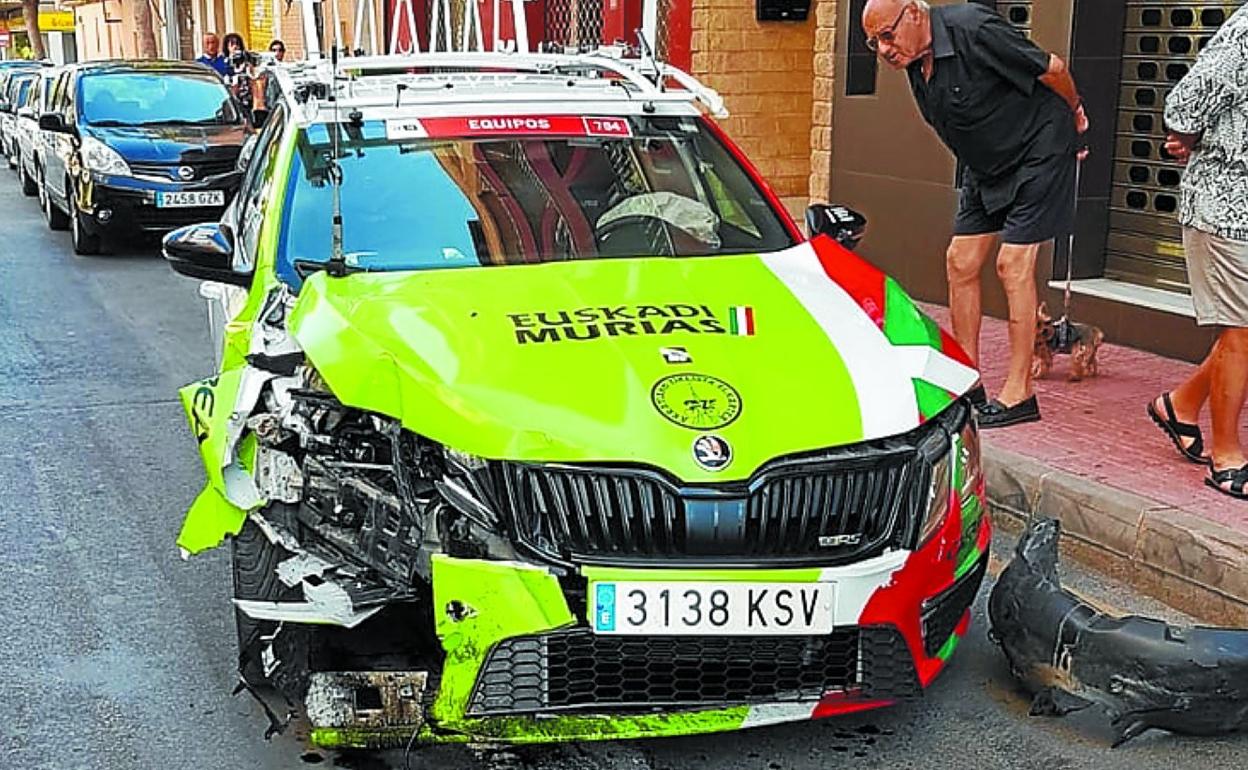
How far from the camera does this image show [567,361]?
379 centimetres

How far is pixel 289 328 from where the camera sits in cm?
411

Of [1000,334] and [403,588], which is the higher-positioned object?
[403,588]

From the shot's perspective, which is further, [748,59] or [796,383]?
[748,59]

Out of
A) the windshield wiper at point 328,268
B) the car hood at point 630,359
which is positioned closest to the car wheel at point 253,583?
the car hood at point 630,359

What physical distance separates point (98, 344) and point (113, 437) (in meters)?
2.63

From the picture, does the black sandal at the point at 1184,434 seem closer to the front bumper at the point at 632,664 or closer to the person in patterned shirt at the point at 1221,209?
the person in patterned shirt at the point at 1221,209

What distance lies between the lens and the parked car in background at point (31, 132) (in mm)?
17317

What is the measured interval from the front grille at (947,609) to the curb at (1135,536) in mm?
1184

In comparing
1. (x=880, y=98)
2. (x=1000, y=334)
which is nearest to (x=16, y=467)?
(x=1000, y=334)

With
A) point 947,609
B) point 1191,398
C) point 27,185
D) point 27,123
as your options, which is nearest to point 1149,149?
point 1191,398

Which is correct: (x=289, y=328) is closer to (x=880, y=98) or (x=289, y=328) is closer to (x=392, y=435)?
(x=392, y=435)

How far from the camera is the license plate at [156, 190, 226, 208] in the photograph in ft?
44.5

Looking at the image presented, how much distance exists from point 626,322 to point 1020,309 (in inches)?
126

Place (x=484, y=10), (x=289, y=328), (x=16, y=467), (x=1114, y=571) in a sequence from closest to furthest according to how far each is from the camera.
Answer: (x=289, y=328), (x=1114, y=571), (x=16, y=467), (x=484, y=10)
